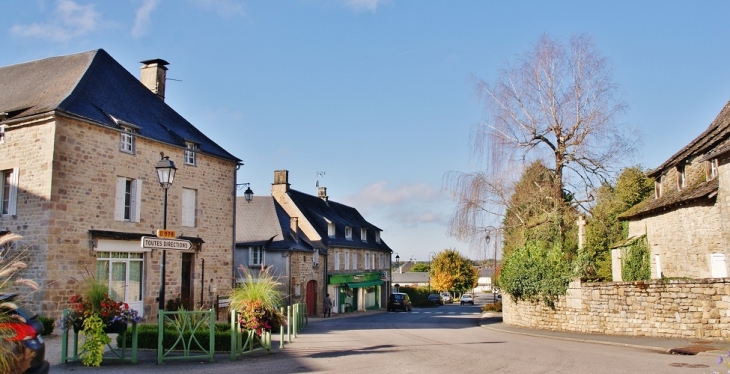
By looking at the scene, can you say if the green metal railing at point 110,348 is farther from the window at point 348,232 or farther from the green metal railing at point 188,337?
the window at point 348,232

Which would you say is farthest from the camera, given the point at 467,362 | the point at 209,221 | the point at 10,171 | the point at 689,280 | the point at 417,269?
the point at 417,269

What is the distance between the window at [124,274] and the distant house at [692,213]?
17171 millimetres

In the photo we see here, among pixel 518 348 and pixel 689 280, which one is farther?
pixel 689 280

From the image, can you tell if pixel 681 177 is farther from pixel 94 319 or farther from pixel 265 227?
pixel 265 227

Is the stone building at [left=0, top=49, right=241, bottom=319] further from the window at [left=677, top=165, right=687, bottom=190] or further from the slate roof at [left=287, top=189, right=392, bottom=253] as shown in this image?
the slate roof at [left=287, top=189, right=392, bottom=253]

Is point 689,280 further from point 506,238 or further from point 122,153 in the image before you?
point 122,153

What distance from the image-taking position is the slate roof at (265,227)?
34.5m

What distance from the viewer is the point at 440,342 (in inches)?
655

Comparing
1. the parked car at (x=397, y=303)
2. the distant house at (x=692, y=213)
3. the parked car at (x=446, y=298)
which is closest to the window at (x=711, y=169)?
the distant house at (x=692, y=213)

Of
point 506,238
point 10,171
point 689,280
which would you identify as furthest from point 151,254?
point 689,280

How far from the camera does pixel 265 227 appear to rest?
35.5 metres

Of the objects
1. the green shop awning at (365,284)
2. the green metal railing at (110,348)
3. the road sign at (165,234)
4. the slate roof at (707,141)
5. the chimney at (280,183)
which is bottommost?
the green metal railing at (110,348)

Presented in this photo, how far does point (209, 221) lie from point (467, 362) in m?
14.0

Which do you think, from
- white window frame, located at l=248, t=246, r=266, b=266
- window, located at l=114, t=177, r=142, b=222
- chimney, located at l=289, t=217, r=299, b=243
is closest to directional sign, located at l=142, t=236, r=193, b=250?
window, located at l=114, t=177, r=142, b=222
